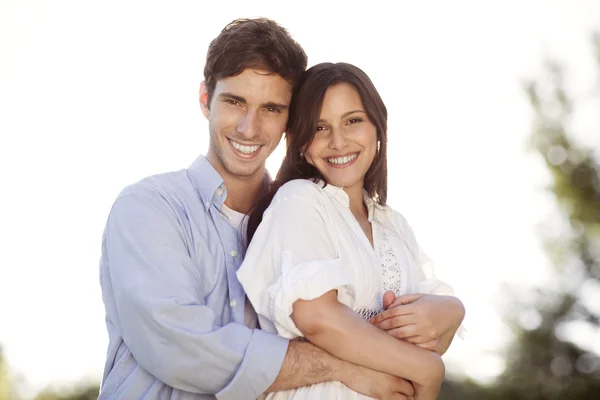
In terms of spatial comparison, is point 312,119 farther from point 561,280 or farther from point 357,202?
point 561,280

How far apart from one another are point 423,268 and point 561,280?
7065mm

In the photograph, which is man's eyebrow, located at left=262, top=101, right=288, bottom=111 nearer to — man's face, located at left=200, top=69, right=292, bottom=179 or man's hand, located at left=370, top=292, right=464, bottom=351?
man's face, located at left=200, top=69, right=292, bottom=179

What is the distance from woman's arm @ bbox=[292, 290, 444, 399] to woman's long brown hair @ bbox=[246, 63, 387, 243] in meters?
0.61

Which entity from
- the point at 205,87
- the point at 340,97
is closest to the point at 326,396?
the point at 340,97

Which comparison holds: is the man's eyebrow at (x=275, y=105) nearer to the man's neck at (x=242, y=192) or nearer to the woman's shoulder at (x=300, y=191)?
the man's neck at (x=242, y=192)

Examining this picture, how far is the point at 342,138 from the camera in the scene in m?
2.89

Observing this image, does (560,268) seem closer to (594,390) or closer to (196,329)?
(594,390)

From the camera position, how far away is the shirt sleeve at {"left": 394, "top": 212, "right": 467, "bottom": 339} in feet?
9.85

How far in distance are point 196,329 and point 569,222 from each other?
8.10 meters

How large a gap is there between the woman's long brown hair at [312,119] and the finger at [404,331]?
69 centimetres

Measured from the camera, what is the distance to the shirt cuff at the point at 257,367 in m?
2.50

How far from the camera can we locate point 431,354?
2637 mm

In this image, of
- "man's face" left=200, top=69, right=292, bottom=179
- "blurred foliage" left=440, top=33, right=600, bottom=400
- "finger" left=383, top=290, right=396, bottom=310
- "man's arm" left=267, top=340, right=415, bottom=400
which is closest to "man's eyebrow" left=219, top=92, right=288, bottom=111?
"man's face" left=200, top=69, right=292, bottom=179

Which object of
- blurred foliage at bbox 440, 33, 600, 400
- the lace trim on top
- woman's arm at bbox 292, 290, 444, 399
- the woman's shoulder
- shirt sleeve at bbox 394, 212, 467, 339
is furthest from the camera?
blurred foliage at bbox 440, 33, 600, 400
